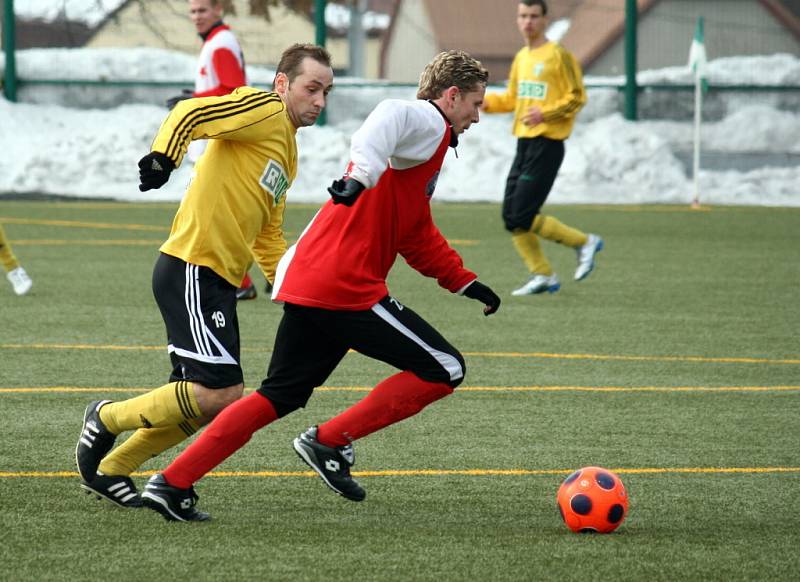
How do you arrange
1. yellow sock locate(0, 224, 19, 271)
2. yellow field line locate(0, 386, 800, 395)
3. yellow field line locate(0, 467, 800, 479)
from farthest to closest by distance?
yellow sock locate(0, 224, 19, 271)
yellow field line locate(0, 386, 800, 395)
yellow field line locate(0, 467, 800, 479)

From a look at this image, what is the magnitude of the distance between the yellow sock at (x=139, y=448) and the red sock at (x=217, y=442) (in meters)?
0.29

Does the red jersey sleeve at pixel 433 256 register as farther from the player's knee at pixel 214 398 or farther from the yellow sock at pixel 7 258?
the yellow sock at pixel 7 258

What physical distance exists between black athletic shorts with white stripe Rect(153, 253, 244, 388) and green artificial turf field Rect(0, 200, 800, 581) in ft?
1.76

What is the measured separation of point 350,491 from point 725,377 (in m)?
3.86

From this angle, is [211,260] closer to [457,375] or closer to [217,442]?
[217,442]

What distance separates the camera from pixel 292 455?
649 cm

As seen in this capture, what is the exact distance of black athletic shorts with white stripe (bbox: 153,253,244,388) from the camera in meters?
5.31

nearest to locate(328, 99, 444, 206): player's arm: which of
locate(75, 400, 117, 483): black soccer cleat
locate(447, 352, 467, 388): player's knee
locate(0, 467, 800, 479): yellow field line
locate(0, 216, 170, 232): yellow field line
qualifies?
locate(447, 352, 467, 388): player's knee

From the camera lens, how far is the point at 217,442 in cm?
522

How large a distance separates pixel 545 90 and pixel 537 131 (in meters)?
0.36

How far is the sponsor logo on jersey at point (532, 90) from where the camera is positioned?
12.5m

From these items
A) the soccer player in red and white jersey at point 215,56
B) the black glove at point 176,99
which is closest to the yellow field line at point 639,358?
the black glove at point 176,99

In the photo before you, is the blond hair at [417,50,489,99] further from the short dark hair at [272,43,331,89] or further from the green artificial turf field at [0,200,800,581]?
the green artificial turf field at [0,200,800,581]

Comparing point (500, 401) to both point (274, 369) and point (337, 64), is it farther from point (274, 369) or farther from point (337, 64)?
point (337, 64)
